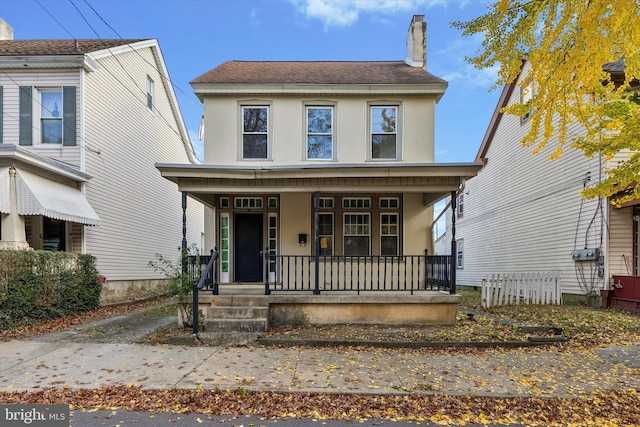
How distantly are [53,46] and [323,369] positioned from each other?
1344 centimetres

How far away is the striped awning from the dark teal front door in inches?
164

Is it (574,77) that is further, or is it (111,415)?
(574,77)

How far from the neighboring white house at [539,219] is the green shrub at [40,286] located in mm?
14016

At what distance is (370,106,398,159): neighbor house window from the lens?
10750 millimetres

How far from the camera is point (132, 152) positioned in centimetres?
1420

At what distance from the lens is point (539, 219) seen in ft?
44.8

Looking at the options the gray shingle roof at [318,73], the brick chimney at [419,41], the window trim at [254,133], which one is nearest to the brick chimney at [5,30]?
the gray shingle roof at [318,73]

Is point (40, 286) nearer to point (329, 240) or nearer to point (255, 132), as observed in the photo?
point (255, 132)

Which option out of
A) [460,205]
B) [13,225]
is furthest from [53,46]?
[460,205]

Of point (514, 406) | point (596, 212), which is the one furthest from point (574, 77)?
point (596, 212)

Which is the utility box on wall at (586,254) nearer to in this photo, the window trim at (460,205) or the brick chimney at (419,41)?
the brick chimney at (419,41)

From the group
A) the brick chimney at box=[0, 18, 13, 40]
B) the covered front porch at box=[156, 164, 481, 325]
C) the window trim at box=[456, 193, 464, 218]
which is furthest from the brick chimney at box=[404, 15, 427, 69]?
the brick chimney at box=[0, 18, 13, 40]

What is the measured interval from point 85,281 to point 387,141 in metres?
9.25

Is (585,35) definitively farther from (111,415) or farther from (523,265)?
(523,265)
